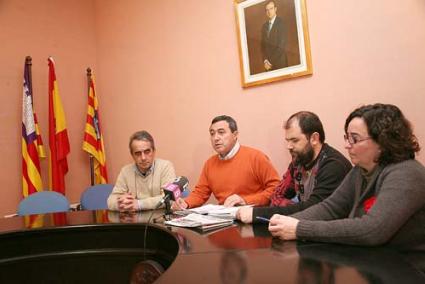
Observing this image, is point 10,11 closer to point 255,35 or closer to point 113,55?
point 113,55

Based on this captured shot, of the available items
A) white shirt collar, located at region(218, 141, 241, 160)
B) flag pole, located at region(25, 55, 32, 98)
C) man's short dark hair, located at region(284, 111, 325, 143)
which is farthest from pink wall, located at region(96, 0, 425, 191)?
flag pole, located at region(25, 55, 32, 98)

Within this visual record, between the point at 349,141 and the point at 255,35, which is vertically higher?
the point at 255,35

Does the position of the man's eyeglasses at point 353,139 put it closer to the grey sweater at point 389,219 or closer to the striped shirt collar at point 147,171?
the grey sweater at point 389,219

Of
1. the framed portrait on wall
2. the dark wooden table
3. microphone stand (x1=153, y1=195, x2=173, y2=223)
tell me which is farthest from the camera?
the framed portrait on wall

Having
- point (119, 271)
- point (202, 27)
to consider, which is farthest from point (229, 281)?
point (202, 27)

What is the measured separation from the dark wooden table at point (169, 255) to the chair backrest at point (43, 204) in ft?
2.24

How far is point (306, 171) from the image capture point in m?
2.16

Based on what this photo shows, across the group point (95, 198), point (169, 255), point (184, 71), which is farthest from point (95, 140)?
point (169, 255)

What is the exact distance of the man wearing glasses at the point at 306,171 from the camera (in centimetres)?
183

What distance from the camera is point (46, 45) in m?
4.00

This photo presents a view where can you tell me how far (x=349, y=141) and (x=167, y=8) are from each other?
110 inches

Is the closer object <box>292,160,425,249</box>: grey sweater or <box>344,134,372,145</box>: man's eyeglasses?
<box>292,160,425,249</box>: grey sweater

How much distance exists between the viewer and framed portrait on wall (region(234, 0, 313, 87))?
2.84m

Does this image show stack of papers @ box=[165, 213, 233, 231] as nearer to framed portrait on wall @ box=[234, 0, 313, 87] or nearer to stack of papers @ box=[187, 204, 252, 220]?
stack of papers @ box=[187, 204, 252, 220]
